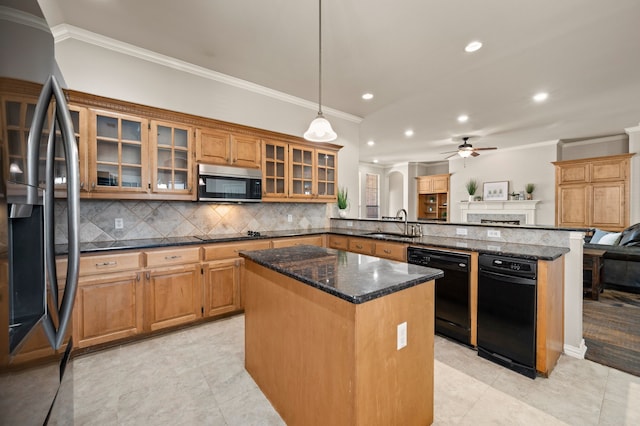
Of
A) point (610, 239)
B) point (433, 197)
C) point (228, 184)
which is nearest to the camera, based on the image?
point (228, 184)

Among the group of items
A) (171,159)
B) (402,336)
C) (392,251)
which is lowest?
(402,336)

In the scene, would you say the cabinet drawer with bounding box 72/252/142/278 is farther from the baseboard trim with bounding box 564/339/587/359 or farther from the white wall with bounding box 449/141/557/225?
the white wall with bounding box 449/141/557/225

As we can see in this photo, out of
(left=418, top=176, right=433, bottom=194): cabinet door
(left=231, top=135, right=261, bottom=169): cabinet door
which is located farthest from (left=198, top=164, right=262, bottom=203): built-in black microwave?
(left=418, top=176, right=433, bottom=194): cabinet door

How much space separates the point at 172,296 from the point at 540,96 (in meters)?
5.58

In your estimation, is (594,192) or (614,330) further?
(594,192)

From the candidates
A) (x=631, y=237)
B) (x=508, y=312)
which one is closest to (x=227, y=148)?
(x=508, y=312)

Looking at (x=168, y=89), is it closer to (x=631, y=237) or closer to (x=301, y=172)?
(x=301, y=172)

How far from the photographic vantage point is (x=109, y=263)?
2521 millimetres

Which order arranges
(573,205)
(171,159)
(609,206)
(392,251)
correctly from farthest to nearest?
(573,205)
(609,206)
(392,251)
(171,159)

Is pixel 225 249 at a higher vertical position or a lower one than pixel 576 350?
higher

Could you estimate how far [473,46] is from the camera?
9.63 ft

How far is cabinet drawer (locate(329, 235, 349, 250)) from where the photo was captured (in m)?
3.95

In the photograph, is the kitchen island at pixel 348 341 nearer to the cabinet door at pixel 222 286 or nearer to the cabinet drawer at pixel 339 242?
the cabinet door at pixel 222 286

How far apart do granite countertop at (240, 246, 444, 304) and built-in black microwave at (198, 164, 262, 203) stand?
4.44 ft
